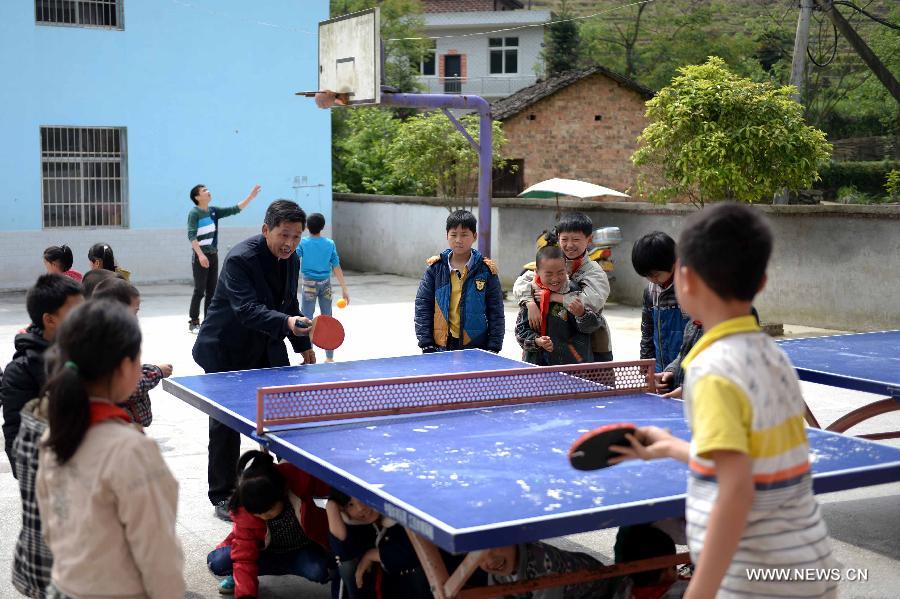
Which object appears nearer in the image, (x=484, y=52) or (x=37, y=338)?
(x=37, y=338)

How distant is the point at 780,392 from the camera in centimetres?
240

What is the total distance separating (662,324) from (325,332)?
169cm

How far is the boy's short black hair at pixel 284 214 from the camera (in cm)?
555

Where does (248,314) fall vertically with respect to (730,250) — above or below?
below

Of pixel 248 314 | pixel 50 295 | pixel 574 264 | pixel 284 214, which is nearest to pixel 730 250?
pixel 50 295

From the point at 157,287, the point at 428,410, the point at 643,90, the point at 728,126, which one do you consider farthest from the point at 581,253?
the point at 643,90

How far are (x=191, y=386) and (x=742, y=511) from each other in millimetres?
3290

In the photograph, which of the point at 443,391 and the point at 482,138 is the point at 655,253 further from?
the point at 482,138

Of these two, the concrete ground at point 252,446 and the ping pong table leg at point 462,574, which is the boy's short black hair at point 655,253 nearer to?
the concrete ground at point 252,446

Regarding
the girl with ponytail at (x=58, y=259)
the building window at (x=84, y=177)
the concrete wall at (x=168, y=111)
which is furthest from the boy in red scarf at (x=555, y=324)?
the building window at (x=84, y=177)

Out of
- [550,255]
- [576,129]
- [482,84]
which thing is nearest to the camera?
[550,255]

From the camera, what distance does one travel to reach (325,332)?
5.64 meters

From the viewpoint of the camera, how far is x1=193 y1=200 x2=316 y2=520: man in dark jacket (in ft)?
18.4

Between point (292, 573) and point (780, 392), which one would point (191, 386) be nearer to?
point (292, 573)
